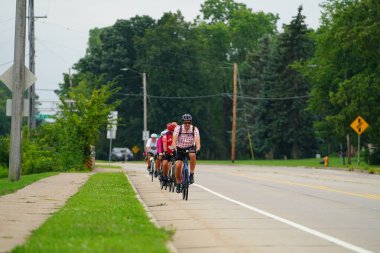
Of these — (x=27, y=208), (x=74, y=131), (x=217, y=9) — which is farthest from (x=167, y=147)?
(x=217, y=9)

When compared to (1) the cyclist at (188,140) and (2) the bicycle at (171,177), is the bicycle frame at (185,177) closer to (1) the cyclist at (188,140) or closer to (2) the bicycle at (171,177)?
(1) the cyclist at (188,140)

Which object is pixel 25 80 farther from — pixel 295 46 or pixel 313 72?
pixel 295 46

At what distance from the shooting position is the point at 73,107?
4162cm

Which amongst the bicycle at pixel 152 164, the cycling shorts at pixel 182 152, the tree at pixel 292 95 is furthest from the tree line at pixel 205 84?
the cycling shorts at pixel 182 152

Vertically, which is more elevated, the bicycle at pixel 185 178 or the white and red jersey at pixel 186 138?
the white and red jersey at pixel 186 138

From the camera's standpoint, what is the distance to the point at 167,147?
2289cm

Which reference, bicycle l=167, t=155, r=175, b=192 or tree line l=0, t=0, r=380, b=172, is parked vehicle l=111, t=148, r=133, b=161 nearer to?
tree line l=0, t=0, r=380, b=172

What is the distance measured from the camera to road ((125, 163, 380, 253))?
11.0m

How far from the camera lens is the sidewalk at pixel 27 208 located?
1109 cm

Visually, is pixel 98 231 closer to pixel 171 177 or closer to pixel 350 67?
pixel 171 177

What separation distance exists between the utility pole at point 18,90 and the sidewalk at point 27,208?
1.54 m

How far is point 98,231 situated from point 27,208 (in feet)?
16.9

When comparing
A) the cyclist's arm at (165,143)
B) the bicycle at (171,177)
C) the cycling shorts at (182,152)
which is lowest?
the bicycle at (171,177)

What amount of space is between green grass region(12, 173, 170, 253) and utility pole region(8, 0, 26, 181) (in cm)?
954
